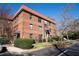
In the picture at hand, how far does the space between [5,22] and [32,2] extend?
3.64 feet

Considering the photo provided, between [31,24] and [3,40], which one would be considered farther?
[31,24]

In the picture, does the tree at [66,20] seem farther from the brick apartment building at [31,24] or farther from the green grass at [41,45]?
the green grass at [41,45]

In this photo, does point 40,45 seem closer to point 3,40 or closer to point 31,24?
point 31,24

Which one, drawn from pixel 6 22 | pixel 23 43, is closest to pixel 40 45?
pixel 23 43

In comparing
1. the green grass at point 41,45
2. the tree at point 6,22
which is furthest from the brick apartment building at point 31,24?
the green grass at point 41,45

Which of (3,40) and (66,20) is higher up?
(66,20)

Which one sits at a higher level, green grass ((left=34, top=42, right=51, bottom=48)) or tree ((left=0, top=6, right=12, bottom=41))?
tree ((left=0, top=6, right=12, bottom=41))

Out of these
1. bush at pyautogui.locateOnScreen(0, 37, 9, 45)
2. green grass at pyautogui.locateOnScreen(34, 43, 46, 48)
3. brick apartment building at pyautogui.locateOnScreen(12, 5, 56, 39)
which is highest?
brick apartment building at pyautogui.locateOnScreen(12, 5, 56, 39)

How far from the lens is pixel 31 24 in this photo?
23.5ft

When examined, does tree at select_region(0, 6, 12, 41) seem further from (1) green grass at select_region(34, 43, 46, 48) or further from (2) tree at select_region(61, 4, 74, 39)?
(2) tree at select_region(61, 4, 74, 39)

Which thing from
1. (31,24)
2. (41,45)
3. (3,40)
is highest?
(31,24)

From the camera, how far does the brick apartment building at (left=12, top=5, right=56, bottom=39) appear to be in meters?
7.08

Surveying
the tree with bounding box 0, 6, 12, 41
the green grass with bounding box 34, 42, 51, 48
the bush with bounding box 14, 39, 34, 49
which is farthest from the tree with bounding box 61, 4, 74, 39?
the tree with bounding box 0, 6, 12, 41

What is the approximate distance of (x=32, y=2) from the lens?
7.02m
